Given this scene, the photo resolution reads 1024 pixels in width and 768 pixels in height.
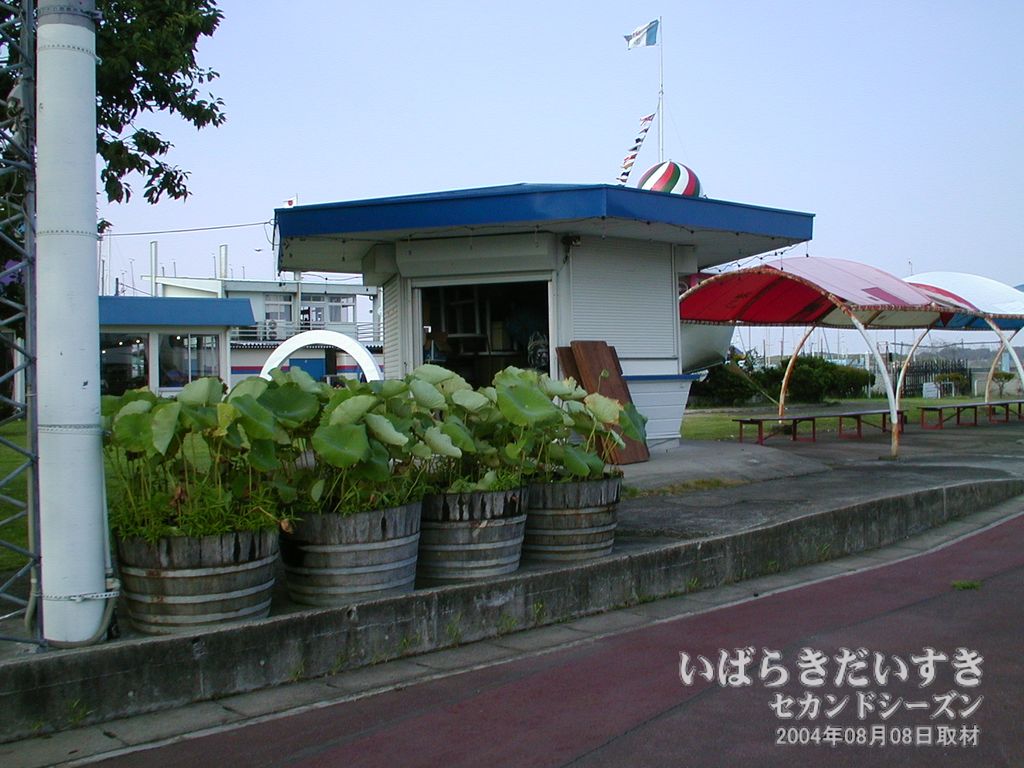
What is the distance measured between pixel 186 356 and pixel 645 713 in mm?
26972

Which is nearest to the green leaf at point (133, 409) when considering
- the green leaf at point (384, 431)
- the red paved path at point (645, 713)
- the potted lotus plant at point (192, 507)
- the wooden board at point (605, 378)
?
the potted lotus plant at point (192, 507)

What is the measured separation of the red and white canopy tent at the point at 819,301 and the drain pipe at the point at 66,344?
1430 cm

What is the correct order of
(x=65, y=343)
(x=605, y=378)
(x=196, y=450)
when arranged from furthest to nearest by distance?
(x=605, y=378) → (x=196, y=450) → (x=65, y=343)

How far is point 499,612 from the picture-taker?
7223 mm

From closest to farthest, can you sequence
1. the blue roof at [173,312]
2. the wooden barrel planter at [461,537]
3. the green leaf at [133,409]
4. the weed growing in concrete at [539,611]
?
1. the green leaf at [133,409]
2. the wooden barrel planter at [461,537]
3. the weed growing in concrete at [539,611]
4. the blue roof at [173,312]

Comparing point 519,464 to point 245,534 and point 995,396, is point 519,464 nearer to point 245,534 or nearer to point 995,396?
point 245,534

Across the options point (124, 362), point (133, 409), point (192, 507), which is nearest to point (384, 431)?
point (192, 507)

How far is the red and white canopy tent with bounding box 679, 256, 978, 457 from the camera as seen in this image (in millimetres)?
18016

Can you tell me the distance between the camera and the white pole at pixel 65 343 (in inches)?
219

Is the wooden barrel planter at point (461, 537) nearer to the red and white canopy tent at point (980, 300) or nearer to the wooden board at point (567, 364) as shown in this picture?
the wooden board at point (567, 364)

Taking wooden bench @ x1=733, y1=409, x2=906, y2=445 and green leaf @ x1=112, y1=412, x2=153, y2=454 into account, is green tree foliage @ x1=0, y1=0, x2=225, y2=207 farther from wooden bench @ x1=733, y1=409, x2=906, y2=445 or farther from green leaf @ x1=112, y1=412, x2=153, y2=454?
wooden bench @ x1=733, y1=409, x2=906, y2=445

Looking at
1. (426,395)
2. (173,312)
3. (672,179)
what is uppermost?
(672,179)

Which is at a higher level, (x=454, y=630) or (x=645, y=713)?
(x=454, y=630)

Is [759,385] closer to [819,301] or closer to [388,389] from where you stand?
[819,301]
